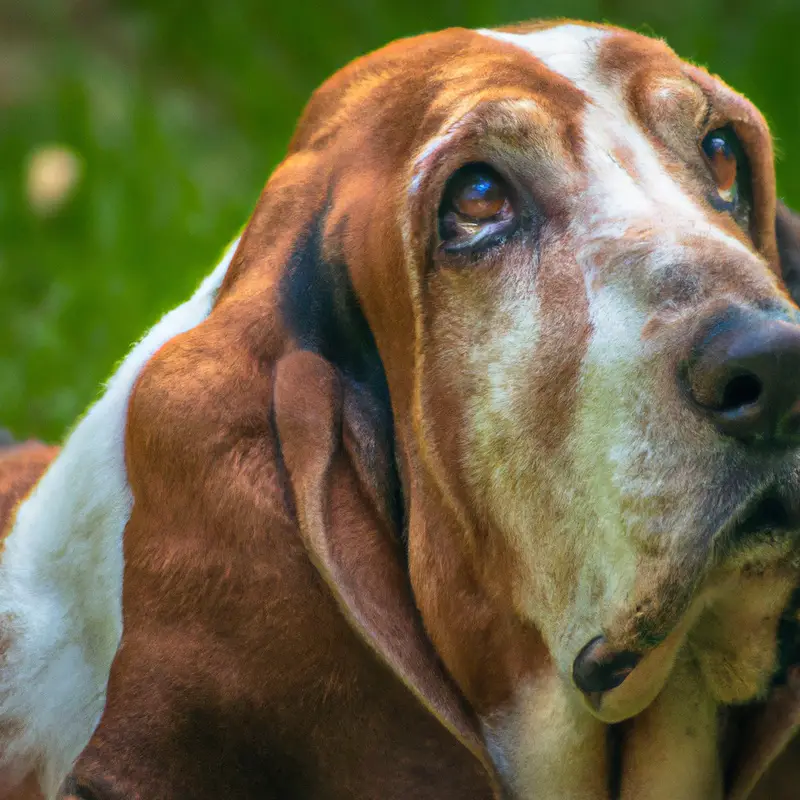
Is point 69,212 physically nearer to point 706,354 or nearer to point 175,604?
point 175,604

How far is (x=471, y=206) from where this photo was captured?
265 centimetres

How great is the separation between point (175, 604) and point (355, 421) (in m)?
0.45

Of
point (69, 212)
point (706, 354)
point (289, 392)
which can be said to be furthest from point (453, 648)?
point (69, 212)

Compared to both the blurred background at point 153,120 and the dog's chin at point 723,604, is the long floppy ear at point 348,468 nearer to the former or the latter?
the dog's chin at point 723,604

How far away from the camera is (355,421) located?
9.04ft

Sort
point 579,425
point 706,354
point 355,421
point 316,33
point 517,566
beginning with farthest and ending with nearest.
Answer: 1. point 316,33
2. point 355,421
3. point 517,566
4. point 579,425
5. point 706,354

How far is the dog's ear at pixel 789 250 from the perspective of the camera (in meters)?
2.96

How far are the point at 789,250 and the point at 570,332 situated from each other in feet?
2.41

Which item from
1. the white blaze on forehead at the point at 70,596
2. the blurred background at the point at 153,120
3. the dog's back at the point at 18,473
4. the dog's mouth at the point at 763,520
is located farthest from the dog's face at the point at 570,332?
the blurred background at the point at 153,120

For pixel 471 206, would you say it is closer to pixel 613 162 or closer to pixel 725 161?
pixel 613 162

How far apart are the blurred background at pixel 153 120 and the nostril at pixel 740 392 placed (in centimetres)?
411

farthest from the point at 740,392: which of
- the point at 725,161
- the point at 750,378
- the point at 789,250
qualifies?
the point at 789,250

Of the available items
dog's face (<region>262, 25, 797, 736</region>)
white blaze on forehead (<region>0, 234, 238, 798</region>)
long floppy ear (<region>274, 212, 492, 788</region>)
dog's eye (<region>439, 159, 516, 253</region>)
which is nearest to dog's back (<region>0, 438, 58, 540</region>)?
white blaze on forehead (<region>0, 234, 238, 798</region>)

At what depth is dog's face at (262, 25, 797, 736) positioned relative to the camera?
2.27 metres
